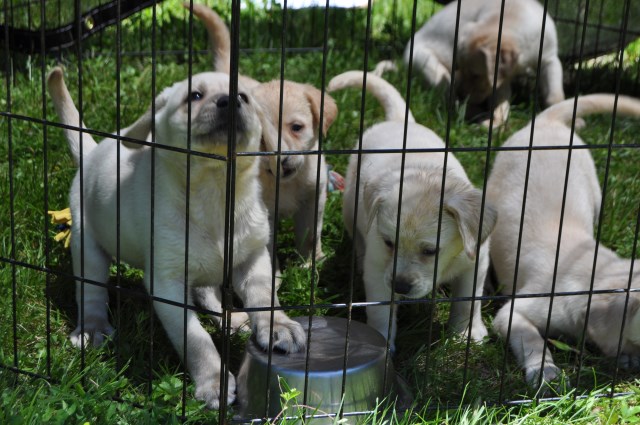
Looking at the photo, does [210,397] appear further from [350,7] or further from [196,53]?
[350,7]

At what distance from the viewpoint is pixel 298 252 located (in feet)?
12.6

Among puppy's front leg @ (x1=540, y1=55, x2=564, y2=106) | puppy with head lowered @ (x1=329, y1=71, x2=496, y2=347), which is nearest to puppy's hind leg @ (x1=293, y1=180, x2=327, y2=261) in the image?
puppy with head lowered @ (x1=329, y1=71, x2=496, y2=347)

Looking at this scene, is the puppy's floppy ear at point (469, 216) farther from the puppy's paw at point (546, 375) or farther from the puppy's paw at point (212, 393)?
the puppy's paw at point (212, 393)

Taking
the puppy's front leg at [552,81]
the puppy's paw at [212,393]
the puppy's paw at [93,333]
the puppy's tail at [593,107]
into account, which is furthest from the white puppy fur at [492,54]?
the puppy's paw at [212,393]

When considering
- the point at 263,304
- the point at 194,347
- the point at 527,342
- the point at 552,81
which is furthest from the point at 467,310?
the point at 552,81

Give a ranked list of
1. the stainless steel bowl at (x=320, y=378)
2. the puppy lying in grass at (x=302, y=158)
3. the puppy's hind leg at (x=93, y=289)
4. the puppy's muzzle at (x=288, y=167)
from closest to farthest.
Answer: the stainless steel bowl at (x=320, y=378)
the puppy's hind leg at (x=93, y=289)
the puppy's muzzle at (x=288, y=167)
the puppy lying in grass at (x=302, y=158)

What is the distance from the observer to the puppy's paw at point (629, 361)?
124 inches

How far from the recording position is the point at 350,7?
6.68m

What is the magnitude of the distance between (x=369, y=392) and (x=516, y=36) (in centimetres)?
386

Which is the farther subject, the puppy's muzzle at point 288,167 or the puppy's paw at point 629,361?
the puppy's muzzle at point 288,167

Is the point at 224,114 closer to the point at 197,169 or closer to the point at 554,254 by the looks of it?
the point at 197,169

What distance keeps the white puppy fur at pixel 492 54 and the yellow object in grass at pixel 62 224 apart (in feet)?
9.26

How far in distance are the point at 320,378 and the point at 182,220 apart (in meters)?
0.74

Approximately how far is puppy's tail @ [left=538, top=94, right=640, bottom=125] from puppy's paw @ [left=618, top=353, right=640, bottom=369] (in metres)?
1.00
